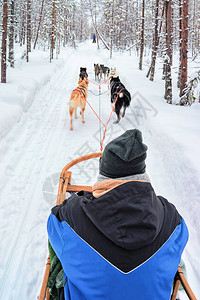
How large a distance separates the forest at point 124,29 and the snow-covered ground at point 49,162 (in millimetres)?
1642

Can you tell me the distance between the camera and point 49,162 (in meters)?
4.43

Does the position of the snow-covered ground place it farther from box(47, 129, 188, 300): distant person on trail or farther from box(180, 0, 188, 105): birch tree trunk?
box(47, 129, 188, 300): distant person on trail

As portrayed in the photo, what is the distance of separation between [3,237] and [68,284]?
1995 mm

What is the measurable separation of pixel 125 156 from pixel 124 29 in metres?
42.6

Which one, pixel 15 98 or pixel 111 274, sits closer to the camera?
pixel 111 274

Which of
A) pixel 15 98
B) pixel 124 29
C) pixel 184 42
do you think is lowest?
pixel 15 98

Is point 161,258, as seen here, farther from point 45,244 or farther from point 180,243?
point 45,244

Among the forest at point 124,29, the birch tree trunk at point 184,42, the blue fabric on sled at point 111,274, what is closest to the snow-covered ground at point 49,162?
the birch tree trunk at point 184,42

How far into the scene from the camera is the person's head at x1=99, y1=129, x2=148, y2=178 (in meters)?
1.17

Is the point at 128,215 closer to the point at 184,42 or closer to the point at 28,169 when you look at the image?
the point at 28,169

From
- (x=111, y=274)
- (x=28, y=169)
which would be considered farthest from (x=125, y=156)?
(x=28, y=169)

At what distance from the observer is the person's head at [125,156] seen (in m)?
1.17

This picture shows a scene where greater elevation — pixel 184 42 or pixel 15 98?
pixel 184 42

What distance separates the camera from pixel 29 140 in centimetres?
527
